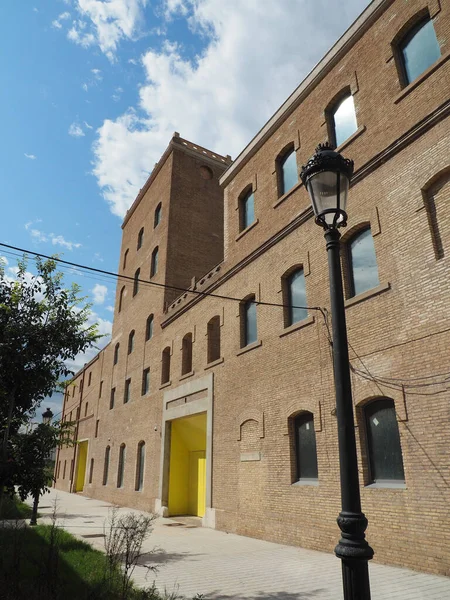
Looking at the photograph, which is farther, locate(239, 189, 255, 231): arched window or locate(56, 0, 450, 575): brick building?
locate(239, 189, 255, 231): arched window

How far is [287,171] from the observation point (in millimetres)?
14469

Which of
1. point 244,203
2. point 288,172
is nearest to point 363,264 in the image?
point 288,172

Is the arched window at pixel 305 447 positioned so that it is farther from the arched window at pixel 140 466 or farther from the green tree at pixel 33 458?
the arched window at pixel 140 466

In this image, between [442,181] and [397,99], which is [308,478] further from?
[397,99]

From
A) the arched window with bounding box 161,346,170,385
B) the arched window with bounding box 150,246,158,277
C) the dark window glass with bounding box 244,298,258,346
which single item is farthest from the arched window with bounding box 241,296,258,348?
the arched window with bounding box 150,246,158,277

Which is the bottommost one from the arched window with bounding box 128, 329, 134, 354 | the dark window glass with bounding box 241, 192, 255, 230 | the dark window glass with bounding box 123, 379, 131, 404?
the dark window glass with bounding box 123, 379, 131, 404

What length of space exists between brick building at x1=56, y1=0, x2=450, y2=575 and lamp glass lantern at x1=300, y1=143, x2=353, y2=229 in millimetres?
5087

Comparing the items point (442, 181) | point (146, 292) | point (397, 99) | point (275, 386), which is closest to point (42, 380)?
point (275, 386)

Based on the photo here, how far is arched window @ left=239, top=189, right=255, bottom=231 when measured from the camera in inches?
635

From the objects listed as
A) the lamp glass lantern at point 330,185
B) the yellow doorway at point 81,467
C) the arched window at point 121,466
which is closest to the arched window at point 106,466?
the arched window at point 121,466

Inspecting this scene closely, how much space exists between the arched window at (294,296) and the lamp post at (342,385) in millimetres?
7876

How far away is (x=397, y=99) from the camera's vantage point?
1029 centimetres

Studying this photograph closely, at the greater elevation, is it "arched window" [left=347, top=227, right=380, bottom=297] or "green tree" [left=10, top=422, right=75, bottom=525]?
"arched window" [left=347, top=227, right=380, bottom=297]

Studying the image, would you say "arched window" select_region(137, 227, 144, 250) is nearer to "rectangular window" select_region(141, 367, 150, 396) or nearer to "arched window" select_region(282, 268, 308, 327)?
"rectangular window" select_region(141, 367, 150, 396)
